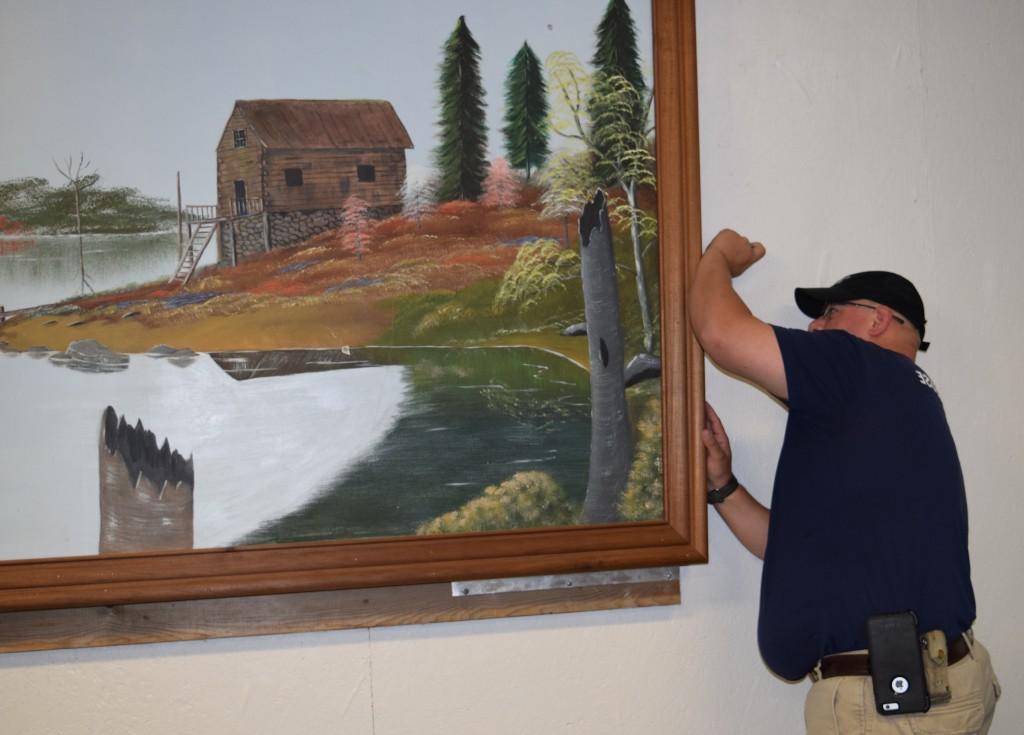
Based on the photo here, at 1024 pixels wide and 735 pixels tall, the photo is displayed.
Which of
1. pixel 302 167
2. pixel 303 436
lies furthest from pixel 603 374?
pixel 302 167

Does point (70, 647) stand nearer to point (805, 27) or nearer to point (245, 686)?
point (245, 686)

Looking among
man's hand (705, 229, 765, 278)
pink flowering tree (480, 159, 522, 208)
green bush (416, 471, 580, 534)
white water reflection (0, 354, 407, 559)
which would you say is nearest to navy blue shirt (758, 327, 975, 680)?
man's hand (705, 229, 765, 278)

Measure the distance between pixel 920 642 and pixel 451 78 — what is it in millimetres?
1146

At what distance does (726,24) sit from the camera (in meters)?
1.73

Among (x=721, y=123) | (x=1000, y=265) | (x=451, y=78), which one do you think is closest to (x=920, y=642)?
(x=1000, y=265)

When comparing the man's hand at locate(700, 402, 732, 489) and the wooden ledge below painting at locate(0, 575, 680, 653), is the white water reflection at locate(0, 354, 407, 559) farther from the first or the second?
the man's hand at locate(700, 402, 732, 489)

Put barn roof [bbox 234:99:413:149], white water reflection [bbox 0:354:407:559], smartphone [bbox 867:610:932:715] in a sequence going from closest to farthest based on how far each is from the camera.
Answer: smartphone [bbox 867:610:932:715] < white water reflection [bbox 0:354:407:559] < barn roof [bbox 234:99:413:149]

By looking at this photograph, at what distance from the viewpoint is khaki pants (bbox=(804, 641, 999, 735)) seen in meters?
1.39

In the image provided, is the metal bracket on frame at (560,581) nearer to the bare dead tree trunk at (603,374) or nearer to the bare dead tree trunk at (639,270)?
the bare dead tree trunk at (603,374)

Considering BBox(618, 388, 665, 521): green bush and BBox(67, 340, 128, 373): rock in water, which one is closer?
BBox(67, 340, 128, 373): rock in water

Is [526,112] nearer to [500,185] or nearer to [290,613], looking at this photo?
[500,185]

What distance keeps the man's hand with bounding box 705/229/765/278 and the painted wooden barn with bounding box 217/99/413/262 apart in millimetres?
551

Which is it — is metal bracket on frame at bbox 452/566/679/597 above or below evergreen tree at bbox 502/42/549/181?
below

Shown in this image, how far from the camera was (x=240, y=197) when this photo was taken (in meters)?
1.57
